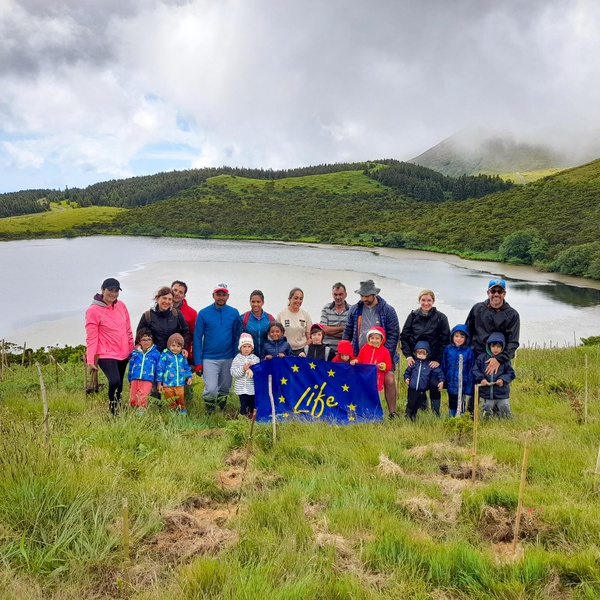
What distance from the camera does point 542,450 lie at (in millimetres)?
5258

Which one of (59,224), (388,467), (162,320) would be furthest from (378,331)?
(59,224)

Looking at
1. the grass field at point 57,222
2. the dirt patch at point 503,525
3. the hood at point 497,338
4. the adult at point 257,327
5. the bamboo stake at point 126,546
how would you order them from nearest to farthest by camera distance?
the bamboo stake at point 126,546
the dirt patch at point 503,525
the hood at point 497,338
the adult at point 257,327
the grass field at point 57,222

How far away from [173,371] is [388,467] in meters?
3.51

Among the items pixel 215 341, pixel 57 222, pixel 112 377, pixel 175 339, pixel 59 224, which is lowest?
pixel 112 377

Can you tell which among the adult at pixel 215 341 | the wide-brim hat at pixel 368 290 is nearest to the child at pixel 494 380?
the wide-brim hat at pixel 368 290

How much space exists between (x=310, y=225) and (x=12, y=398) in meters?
87.8

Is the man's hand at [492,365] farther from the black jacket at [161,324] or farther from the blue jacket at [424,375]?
the black jacket at [161,324]

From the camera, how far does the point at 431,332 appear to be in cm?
688

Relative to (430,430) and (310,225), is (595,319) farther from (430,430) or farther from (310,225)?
(310,225)

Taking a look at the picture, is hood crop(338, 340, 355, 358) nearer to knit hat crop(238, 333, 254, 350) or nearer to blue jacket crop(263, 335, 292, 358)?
blue jacket crop(263, 335, 292, 358)

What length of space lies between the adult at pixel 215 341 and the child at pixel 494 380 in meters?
3.57

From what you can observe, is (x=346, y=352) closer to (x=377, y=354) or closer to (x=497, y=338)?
(x=377, y=354)

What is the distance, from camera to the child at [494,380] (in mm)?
6422

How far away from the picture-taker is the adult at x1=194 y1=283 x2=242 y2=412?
731 centimetres
